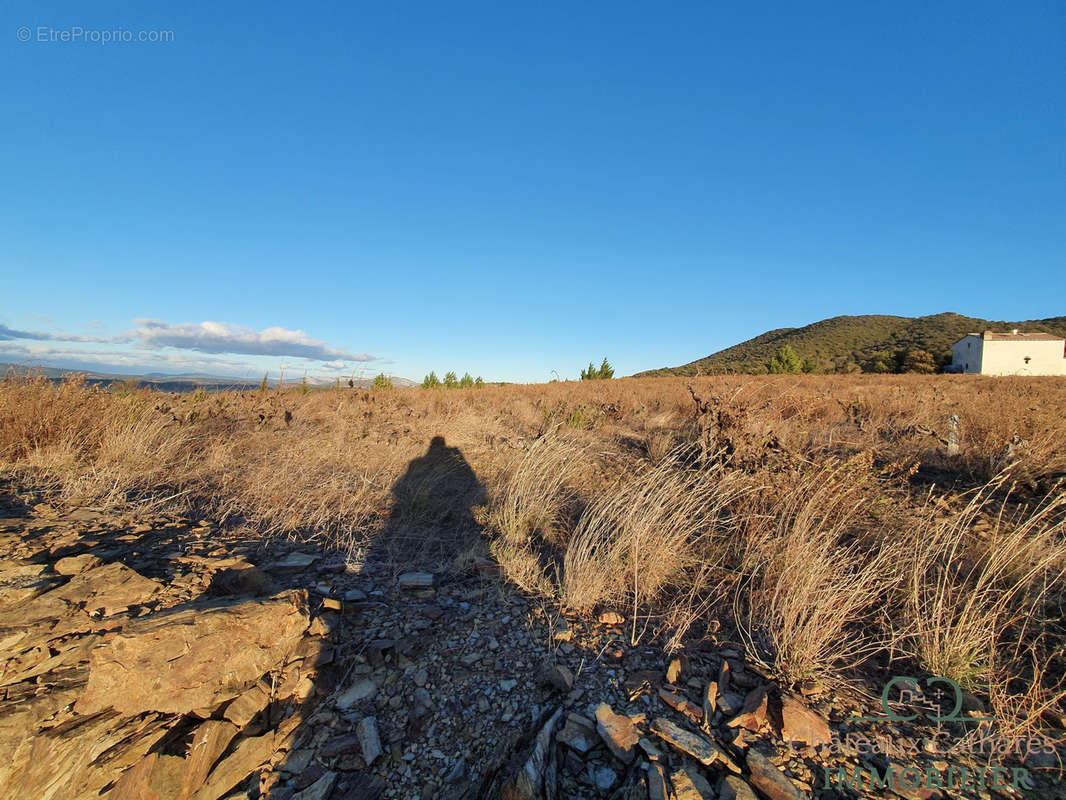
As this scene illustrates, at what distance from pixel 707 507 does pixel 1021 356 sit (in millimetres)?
46297

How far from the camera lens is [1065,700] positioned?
1875 mm

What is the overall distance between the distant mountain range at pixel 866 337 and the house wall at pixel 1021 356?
2.46 meters

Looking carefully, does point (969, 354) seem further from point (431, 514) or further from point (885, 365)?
point (431, 514)

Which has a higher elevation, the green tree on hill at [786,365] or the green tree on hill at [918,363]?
the green tree on hill at [918,363]

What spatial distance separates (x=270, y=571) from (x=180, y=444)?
3391mm

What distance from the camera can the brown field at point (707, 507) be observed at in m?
2.18

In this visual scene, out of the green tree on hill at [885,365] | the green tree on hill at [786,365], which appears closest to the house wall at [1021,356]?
the green tree on hill at [885,365]

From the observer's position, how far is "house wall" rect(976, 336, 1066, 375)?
32.9 metres

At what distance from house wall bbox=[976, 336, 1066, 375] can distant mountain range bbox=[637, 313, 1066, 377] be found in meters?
2.46

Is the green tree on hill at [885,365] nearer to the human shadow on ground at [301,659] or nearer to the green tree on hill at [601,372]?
the green tree on hill at [601,372]

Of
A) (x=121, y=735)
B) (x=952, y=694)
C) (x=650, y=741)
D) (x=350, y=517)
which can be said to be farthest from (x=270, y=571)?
(x=952, y=694)

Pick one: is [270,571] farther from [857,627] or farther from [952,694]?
[952,694]

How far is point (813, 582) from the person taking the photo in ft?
7.43

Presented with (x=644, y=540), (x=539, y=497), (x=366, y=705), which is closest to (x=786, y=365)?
(x=539, y=497)
